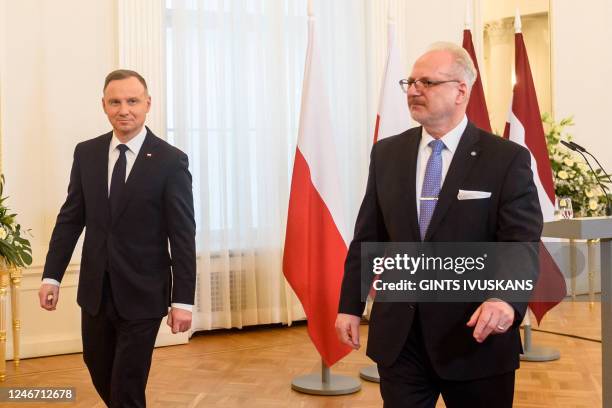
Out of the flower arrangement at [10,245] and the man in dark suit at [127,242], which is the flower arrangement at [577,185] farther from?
the flower arrangement at [10,245]

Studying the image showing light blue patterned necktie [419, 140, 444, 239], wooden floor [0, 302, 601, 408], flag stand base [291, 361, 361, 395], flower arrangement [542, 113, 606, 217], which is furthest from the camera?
flower arrangement [542, 113, 606, 217]

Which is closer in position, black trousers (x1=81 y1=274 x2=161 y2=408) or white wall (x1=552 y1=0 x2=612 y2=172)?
black trousers (x1=81 y1=274 x2=161 y2=408)

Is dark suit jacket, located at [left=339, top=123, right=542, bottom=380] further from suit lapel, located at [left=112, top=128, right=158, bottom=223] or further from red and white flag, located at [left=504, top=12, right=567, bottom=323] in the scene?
red and white flag, located at [left=504, top=12, right=567, bottom=323]

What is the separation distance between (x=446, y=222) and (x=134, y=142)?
4.87ft

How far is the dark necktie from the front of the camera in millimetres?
3189

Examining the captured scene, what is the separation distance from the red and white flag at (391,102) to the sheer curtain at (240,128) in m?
1.74

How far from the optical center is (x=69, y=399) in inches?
189

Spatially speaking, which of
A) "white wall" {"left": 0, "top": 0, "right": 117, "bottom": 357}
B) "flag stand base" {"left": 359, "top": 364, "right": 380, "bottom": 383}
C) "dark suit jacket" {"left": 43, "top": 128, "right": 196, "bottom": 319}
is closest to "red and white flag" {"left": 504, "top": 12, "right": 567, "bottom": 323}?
"flag stand base" {"left": 359, "top": 364, "right": 380, "bottom": 383}

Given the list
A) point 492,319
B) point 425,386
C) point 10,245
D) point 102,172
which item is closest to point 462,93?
point 492,319

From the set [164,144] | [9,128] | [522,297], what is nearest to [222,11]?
[9,128]

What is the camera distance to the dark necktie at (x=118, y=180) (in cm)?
319

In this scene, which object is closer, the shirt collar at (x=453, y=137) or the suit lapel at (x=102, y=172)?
the shirt collar at (x=453, y=137)

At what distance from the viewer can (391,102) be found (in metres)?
5.35

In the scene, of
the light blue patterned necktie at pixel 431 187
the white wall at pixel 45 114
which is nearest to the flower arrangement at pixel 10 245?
the white wall at pixel 45 114
